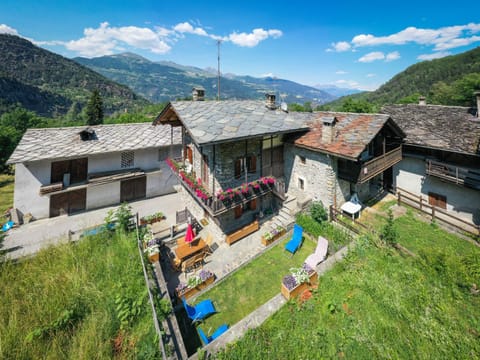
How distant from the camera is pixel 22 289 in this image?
700cm

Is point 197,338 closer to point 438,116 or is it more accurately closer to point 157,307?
point 157,307

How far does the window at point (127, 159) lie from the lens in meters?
18.3

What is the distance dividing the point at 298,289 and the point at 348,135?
10.0 metres

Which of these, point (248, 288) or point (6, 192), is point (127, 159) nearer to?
point (6, 192)

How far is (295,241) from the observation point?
39.4 feet

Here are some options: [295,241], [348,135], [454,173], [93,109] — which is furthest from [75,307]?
[93,109]

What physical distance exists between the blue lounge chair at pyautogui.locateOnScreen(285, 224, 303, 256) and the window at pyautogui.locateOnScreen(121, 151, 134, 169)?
15730 mm

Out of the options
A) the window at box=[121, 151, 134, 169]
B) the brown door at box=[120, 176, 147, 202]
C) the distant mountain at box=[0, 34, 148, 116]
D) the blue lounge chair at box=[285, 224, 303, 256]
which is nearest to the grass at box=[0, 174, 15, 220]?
the brown door at box=[120, 176, 147, 202]

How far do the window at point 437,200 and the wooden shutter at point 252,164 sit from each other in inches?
556

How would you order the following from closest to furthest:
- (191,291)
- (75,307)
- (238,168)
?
(75,307) → (191,291) → (238,168)

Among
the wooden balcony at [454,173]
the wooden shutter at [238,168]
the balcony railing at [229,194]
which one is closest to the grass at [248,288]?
the balcony railing at [229,194]

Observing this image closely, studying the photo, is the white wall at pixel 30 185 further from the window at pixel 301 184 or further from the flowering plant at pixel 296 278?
the window at pixel 301 184

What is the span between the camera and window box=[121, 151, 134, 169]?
1834 cm

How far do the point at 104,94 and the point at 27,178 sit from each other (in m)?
150
